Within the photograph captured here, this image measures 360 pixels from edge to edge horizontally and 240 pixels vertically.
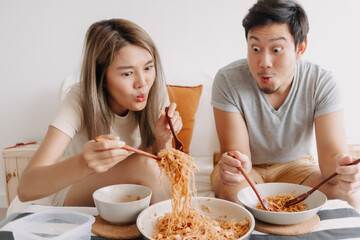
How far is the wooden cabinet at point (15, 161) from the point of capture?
2359mm

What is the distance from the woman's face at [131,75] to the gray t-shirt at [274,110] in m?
0.46

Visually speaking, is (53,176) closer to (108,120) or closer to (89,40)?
(108,120)

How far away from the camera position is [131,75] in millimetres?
1397

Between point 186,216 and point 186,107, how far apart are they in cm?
115

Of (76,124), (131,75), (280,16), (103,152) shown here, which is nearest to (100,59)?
(131,75)

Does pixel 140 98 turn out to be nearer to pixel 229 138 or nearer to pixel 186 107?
pixel 229 138

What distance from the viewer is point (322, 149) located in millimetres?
1514

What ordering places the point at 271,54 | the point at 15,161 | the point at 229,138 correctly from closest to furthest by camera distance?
1. the point at 271,54
2. the point at 229,138
3. the point at 15,161

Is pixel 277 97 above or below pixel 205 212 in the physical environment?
above

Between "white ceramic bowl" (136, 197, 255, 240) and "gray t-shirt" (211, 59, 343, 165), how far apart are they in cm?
63

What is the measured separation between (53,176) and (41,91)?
5.72 feet

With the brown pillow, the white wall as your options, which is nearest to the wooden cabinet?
the white wall

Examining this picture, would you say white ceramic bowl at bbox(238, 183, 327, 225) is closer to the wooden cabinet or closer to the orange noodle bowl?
the orange noodle bowl

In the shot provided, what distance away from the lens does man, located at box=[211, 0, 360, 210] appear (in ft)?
4.83
